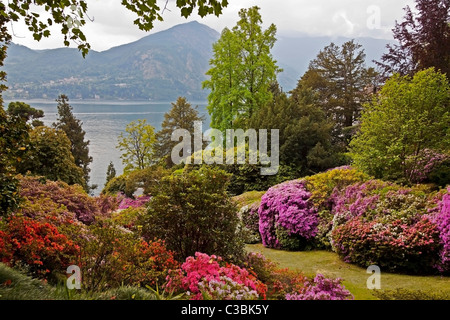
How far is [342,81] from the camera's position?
2853 cm

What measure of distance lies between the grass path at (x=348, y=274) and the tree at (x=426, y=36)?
419 inches

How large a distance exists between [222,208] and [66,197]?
15.7 feet

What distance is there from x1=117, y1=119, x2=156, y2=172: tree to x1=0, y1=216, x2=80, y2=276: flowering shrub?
1077 inches

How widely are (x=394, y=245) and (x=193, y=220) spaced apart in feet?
13.1

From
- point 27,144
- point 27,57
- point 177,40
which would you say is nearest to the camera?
point 27,144

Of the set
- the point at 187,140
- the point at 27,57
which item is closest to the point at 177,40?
the point at 27,57

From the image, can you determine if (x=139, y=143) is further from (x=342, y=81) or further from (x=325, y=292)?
(x=325, y=292)

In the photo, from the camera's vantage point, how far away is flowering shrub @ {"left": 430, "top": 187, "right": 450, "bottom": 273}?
5824 mm

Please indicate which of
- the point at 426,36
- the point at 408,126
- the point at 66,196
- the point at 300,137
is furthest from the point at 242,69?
the point at 66,196

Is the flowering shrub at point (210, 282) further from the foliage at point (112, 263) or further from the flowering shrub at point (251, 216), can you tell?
the flowering shrub at point (251, 216)

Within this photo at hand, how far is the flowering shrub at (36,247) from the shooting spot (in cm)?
419

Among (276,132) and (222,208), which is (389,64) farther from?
(222,208)

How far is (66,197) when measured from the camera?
8.29 meters

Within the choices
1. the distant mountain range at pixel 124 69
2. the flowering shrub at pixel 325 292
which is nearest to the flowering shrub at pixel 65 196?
the flowering shrub at pixel 325 292
